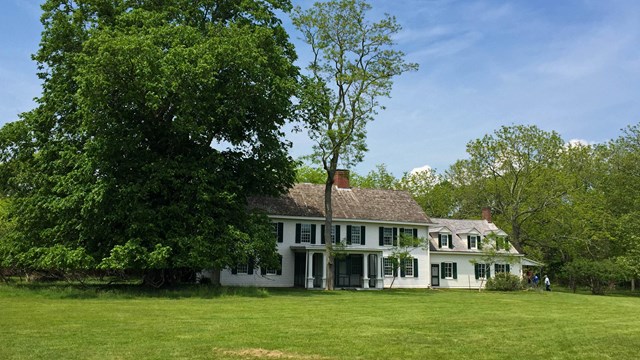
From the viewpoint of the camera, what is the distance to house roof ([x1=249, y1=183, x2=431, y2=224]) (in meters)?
37.1

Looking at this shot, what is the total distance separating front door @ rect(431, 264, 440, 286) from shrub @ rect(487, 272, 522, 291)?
379 cm

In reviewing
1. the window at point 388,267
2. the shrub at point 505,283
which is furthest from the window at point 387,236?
the shrub at point 505,283

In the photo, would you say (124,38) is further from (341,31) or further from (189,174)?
(341,31)

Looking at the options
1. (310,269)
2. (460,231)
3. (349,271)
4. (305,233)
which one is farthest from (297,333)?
(460,231)

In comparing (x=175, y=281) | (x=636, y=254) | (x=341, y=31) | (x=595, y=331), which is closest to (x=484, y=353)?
(x=595, y=331)

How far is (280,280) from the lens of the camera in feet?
119

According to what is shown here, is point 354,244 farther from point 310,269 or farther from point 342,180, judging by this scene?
point 342,180

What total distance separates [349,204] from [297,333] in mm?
28230

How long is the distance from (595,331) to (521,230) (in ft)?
135

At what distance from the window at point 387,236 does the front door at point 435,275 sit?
497 centimetres

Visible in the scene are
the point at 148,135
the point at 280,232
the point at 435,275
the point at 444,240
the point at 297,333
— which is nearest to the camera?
the point at 297,333

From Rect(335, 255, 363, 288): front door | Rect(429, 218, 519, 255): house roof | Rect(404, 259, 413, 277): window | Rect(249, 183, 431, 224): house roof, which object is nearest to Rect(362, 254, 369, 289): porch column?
Rect(335, 255, 363, 288): front door

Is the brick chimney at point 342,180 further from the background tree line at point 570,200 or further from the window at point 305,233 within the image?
the background tree line at point 570,200

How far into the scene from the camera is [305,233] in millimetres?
37250
